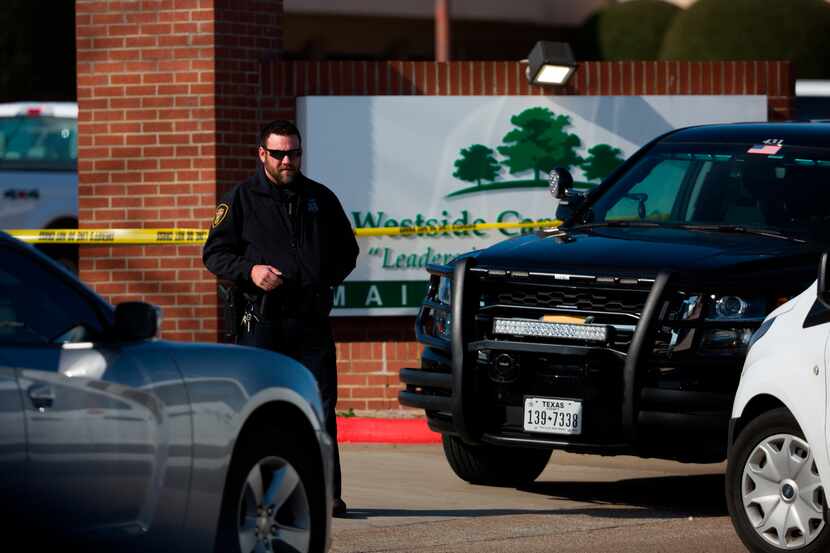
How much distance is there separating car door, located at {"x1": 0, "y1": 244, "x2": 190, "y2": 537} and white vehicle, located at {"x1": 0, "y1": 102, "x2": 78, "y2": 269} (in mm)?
15184

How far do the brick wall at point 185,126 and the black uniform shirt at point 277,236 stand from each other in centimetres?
457

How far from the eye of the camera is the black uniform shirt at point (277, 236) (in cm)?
930

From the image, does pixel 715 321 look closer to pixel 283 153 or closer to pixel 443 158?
pixel 283 153

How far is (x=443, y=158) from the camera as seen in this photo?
14.3 m

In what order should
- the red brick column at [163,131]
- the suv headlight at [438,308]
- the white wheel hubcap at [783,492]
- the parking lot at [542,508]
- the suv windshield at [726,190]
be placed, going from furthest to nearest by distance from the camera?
the red brick column at [163,131]
the suv windshield at [726,190]
the suv headlight at [438,308]
the parking lot at [542,508]
the white wheel hubcap at [783,492]

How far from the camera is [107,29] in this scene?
1406 centimetres

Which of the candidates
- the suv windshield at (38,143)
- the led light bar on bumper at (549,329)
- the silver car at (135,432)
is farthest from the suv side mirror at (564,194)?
the suv windshield at (38,143)

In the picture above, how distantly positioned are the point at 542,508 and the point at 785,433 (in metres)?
2.03

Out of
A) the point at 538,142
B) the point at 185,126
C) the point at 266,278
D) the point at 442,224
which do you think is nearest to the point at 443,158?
the point at 442,224

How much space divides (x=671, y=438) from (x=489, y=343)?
99 centimetres

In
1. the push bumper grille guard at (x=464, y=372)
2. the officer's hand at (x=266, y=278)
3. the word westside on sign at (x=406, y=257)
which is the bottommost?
the push bumper grille guard at (x=464, y=372)

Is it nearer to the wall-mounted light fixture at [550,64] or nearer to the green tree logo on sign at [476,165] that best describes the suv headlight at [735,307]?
the wall-mounted light fixture at [550,64]

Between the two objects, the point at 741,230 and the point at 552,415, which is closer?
the point at 552,415

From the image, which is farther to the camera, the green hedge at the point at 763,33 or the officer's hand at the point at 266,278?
the green hedge at the point at 763,33
